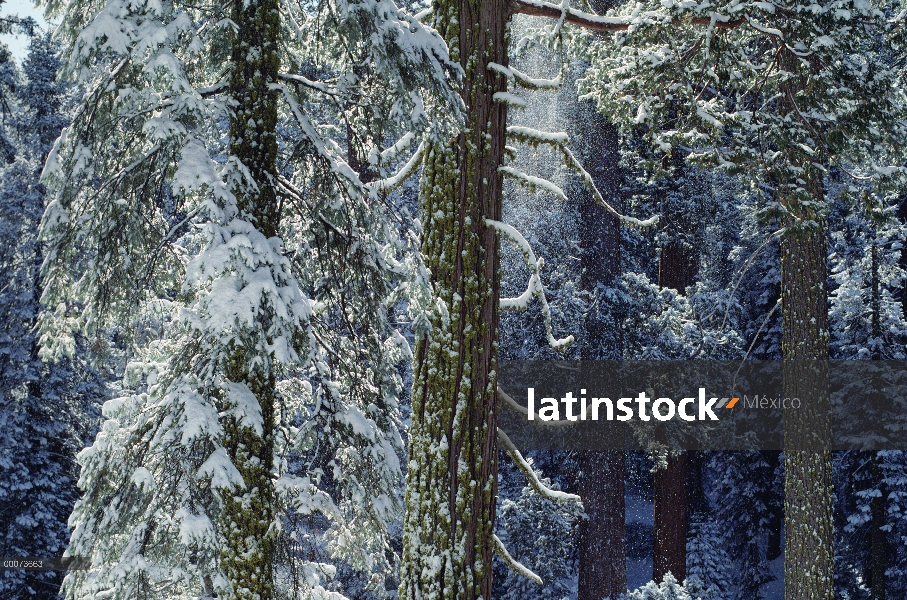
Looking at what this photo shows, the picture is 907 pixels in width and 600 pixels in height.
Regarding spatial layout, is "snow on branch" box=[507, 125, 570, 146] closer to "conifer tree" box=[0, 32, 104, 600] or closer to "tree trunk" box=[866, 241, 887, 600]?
"conifer tree" box=[0, 32, 104, 600]

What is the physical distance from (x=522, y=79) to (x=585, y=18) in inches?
37.3

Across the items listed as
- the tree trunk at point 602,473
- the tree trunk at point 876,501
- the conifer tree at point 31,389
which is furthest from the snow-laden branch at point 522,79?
the tree trunk at point 876,501

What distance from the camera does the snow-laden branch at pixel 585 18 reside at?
5715 millimetres

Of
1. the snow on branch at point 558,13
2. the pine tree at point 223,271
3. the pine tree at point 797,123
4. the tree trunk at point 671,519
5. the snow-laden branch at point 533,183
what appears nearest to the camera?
the pine tree at point 223,271

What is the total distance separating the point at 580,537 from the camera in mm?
15508

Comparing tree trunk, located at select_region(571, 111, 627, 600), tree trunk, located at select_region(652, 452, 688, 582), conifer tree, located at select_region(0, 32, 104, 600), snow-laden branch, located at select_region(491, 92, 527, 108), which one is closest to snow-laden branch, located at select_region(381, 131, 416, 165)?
snow-laden branch, located at select_region(491, 92, 527, 108)

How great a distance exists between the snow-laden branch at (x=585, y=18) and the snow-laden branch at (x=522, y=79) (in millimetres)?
437

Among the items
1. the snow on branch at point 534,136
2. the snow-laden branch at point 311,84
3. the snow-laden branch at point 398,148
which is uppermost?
the snow-laden branch at point 311,84

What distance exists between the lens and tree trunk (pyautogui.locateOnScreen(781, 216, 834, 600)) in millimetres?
8133

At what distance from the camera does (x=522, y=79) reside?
5637 mm

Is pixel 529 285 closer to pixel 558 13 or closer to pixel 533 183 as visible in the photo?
pixel 533 183

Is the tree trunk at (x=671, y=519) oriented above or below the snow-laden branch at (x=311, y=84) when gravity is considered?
below

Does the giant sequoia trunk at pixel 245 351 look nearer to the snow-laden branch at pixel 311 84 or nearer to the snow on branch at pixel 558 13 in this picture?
the snow-laden branch at pixel 311 84

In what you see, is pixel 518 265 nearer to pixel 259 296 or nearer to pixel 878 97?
pixel 878 97
